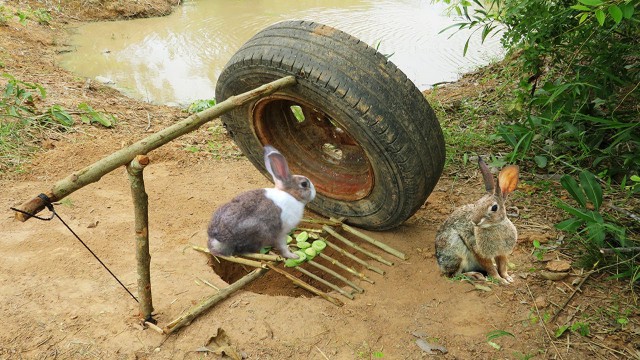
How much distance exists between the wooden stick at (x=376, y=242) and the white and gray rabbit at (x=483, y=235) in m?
0.27

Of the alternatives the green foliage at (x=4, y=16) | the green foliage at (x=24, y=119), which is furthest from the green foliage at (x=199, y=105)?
the green foliage at (x=4, y=16)

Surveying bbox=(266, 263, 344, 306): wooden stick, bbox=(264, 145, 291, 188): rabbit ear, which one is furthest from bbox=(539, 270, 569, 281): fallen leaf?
bbox=(264, 145, 291, 188): rabbit ear

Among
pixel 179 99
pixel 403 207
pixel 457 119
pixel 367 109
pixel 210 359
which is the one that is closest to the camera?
pixel 210 359

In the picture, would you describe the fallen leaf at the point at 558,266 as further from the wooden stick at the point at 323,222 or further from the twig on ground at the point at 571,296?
the wooden stick at the point at 323,222

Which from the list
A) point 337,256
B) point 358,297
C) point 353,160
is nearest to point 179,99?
point 353,160

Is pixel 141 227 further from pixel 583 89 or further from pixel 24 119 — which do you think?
pixel 24 119

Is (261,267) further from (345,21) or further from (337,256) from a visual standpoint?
(345,21)

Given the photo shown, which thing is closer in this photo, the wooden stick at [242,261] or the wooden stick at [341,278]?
the wooden stick at [341,278]

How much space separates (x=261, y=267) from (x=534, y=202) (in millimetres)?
2086

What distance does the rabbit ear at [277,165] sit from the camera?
3047 millimetres

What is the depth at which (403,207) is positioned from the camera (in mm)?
3338

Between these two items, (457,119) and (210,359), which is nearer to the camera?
(210,359)

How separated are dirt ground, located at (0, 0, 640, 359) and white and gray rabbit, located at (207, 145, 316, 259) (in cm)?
27

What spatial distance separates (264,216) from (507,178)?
57.0 inches
